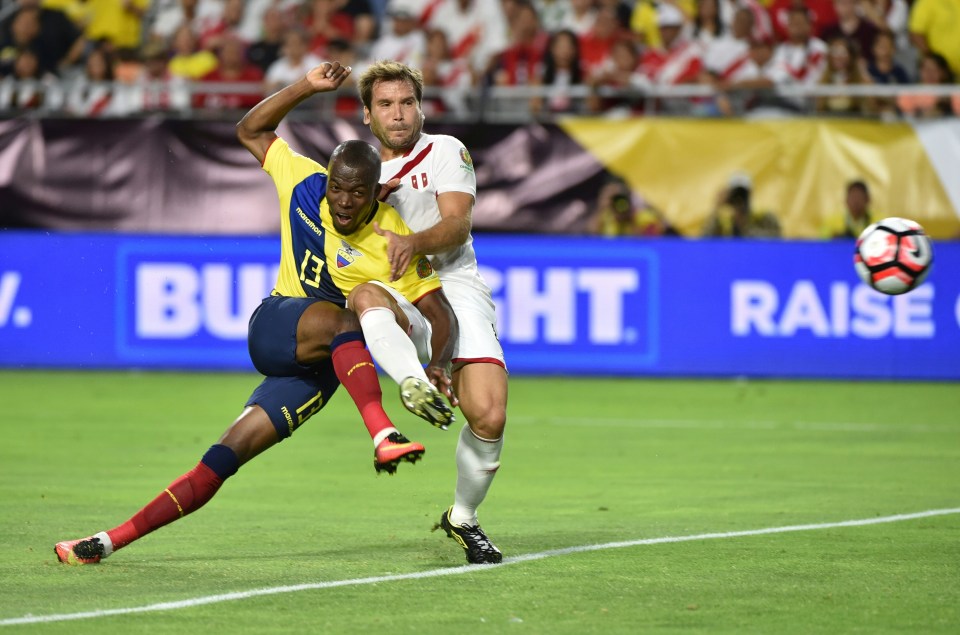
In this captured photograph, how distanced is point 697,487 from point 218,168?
9514 millimetres

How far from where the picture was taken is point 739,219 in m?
17.4

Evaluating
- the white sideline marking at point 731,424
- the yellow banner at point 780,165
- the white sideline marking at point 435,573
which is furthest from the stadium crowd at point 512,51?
the white sideline marking at point 435,573

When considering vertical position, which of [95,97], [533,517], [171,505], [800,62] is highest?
[800,62]

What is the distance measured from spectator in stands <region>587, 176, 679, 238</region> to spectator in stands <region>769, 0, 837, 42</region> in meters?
2.83

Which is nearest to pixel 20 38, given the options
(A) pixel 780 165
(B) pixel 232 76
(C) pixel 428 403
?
(B) pixel 232 76

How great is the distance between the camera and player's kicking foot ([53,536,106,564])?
7016mm

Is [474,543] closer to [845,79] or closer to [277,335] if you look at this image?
[277,335]

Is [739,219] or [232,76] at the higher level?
[232,76]

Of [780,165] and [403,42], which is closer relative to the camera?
[780,165]

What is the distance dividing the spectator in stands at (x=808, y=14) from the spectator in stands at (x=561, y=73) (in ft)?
7.91

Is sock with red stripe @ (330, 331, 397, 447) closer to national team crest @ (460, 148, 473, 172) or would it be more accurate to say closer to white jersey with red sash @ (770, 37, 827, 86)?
national team crest @ (460, 148, 473, 172)

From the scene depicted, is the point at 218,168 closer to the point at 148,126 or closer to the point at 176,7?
the point at 148,126

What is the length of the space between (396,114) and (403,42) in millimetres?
12414

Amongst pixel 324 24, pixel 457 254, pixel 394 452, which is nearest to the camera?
pixel 394 452
